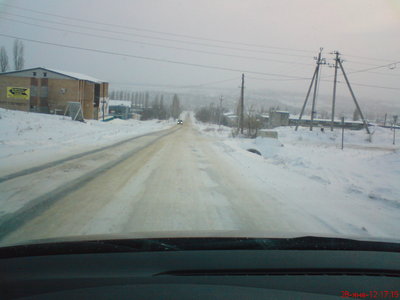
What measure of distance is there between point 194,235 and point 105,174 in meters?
7.26

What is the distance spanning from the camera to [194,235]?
3188 mm

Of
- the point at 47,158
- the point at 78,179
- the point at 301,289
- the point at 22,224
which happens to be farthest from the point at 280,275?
the point at 47,158

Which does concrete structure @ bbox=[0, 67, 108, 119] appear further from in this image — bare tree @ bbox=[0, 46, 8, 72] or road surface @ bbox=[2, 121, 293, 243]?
road surface @ bbox=[2, 121, 293, 243]

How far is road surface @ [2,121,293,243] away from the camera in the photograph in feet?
17.4

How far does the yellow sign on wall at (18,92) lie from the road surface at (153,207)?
4751 centimetres

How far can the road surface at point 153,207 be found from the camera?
529 cm

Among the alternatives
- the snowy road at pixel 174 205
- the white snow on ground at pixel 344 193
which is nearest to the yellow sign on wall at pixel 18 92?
the snowy road at pixel 174 205

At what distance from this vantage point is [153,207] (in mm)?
6664

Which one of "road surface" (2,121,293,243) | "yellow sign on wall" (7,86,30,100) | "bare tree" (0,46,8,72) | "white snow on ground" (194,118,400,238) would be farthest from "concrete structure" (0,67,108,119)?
"road surface" (2,121,293,243)

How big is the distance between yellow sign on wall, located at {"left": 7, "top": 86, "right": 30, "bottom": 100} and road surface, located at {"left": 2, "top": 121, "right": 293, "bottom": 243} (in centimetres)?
4751

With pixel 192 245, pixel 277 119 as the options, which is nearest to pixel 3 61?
pixel 277 119

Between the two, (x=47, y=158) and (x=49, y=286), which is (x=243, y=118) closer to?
(x=47, y=158)

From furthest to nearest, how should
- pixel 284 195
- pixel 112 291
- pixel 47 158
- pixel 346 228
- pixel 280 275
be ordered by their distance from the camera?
pixel 47 158 → pixel 284 195 → pixel 346 228 → pixel 280 275 → pixel 112 291

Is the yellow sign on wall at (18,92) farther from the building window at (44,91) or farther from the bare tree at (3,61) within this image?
the bare tree at (3,61)
